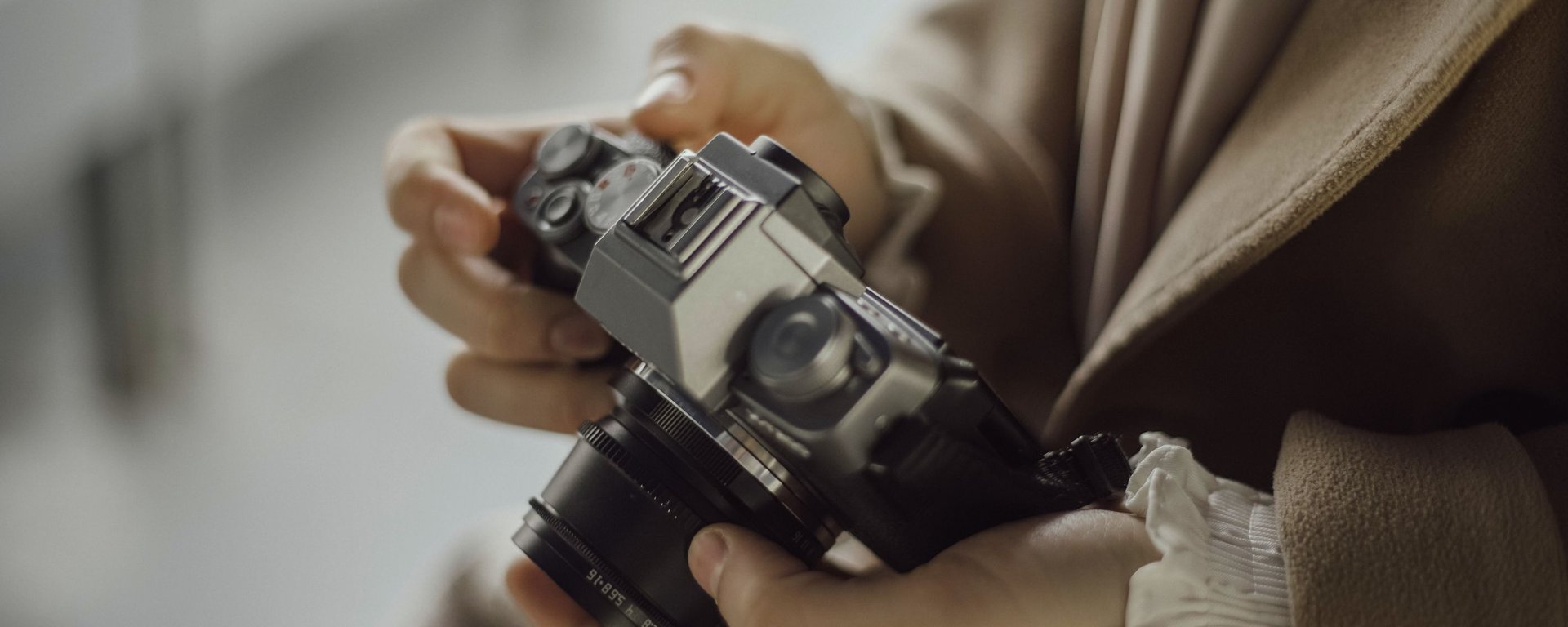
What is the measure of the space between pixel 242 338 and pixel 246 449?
0.14 meters

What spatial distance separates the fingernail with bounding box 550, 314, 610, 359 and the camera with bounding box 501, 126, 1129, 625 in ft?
0.31

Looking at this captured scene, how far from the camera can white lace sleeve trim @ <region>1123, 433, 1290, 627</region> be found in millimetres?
328

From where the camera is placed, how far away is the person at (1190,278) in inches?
13.0

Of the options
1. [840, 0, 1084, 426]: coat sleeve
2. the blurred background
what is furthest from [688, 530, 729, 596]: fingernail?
the blurred background

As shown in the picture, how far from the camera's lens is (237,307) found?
3.81 feet

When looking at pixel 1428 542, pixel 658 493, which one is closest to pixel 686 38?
pixel 658 493

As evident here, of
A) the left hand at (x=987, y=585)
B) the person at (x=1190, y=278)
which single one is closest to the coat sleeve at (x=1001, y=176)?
the person at (x=1190, y=278)

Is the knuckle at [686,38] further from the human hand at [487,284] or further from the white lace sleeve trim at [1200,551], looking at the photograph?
the white lace sleeve trim at [1200,551]

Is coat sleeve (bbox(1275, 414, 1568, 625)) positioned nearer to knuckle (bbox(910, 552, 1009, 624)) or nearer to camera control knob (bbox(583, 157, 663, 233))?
knuckle (bbox(910, 552, 1009, 624))

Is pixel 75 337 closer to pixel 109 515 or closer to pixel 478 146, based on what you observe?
pixel 109 515

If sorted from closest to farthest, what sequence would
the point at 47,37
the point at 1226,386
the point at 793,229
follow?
the point at 793,229, the point at 1226,386, the point at 47,37

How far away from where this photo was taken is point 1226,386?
455 millimetres

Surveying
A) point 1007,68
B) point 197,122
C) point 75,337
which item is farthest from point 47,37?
point 1007,68

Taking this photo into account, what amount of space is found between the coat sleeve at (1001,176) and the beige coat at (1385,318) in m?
0.11
